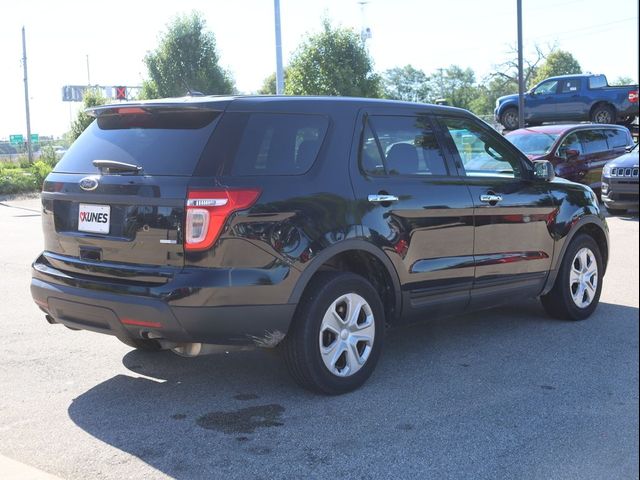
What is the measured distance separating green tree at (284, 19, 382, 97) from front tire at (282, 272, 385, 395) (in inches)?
1122

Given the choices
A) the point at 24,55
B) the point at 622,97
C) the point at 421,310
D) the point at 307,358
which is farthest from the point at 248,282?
the point at 24,55

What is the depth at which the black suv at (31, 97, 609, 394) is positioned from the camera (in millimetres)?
4000

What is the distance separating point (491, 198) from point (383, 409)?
1.99 meters

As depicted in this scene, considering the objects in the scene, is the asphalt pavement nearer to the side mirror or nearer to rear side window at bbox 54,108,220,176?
the side mirror

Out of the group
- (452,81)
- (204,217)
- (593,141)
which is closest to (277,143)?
(204,217)

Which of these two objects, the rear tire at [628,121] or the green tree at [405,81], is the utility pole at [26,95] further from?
the green tree at [405,81]

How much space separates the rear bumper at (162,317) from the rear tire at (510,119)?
23.3 m

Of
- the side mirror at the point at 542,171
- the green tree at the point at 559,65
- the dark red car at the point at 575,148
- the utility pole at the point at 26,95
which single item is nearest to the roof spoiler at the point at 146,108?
the side mirror at the point at 542,171

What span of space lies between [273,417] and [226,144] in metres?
1.58

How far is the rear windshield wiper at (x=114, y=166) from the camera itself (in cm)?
421

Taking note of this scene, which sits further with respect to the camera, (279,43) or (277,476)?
(279,43)

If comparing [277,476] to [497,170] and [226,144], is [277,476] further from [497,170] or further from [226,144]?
[497,170]

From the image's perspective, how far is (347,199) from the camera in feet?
14.8

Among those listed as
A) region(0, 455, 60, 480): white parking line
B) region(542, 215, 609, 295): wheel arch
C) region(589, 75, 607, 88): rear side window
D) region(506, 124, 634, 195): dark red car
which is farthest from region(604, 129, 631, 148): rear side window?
region(0, 455, 60, 480): white parking line
